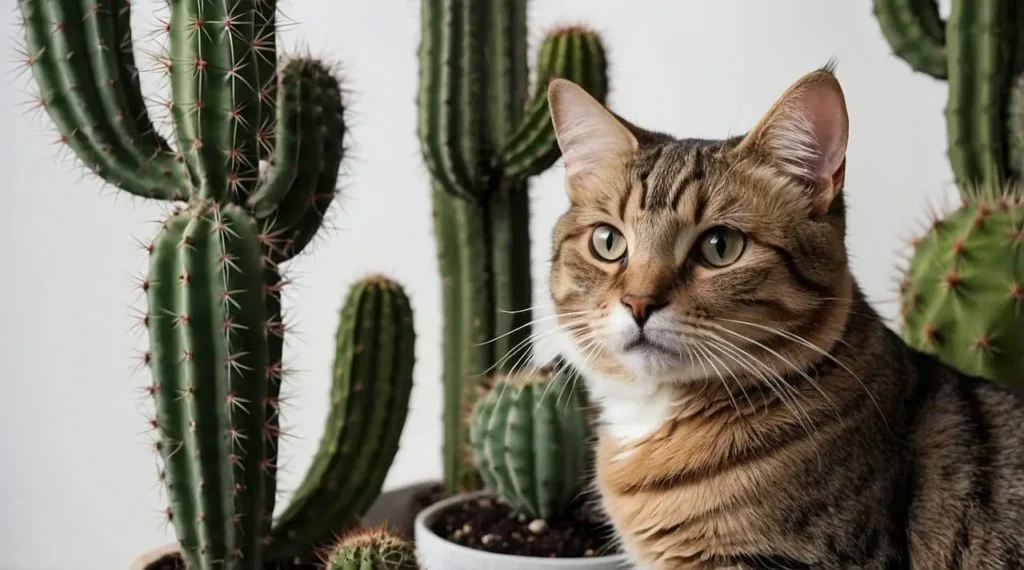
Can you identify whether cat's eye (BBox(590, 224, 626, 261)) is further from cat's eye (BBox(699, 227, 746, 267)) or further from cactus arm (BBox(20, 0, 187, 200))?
cactus arm (BBox(20, 0, 187, 200))

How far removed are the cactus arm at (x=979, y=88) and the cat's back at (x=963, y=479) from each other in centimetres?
53

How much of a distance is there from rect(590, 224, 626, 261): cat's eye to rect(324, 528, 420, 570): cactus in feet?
1.34

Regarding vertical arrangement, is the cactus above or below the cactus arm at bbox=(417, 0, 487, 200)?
below

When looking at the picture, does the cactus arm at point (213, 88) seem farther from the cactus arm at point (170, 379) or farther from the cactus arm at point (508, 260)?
the cactus arm at point (508, 260)

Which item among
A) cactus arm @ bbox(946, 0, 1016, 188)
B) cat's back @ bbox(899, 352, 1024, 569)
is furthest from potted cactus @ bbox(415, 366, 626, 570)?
cactus arm @ bbox(946, 0, 1016, 188)

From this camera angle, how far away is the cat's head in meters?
0.96

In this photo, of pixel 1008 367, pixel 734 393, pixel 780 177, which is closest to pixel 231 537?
pixel 734 393

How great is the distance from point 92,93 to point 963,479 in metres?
1.10

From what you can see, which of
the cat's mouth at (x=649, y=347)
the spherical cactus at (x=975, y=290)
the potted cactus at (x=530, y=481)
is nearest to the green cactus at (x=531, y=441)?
the potted cactus at (x=530, y=481)

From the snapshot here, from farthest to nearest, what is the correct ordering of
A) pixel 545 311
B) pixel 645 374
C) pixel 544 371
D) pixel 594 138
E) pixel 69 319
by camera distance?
pixel 69 319, pixel 544 371, pixel 545 311, pixel 594 138, pixel 645 374

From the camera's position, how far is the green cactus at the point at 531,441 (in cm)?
127

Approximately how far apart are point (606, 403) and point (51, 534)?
1.28 metres

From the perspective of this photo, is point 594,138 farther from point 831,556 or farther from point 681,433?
point 831,556

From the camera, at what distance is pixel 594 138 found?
1144mm
